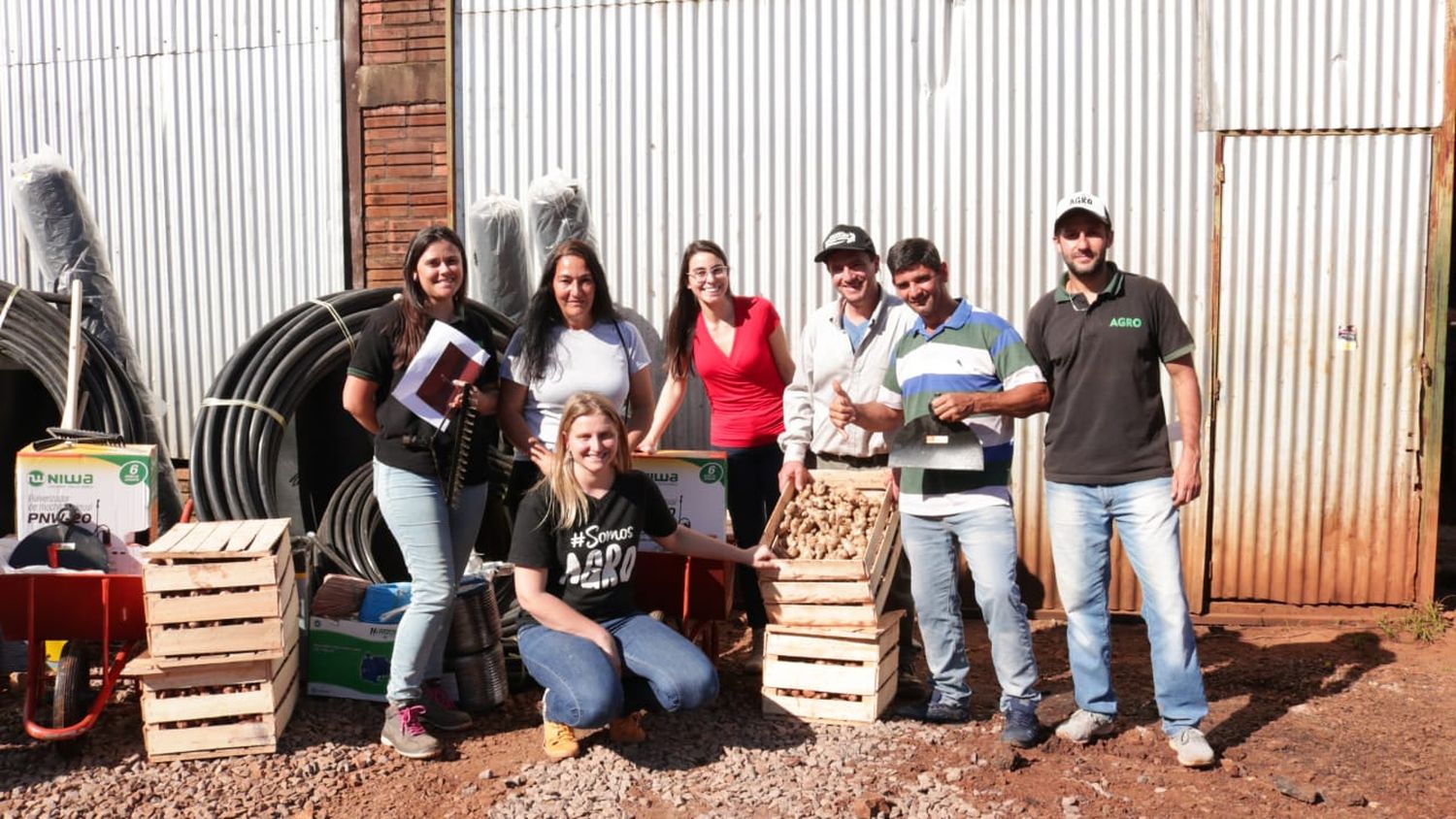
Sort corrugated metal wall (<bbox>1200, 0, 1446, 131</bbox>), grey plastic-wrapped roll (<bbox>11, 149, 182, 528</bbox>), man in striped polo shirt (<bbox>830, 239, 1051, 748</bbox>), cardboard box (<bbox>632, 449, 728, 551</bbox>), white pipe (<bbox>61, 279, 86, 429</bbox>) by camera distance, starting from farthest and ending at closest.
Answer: grey plastic-wrapped roll (<bbox>11, 149, 182, 528</bbox>), corrugated metal wall (<bbox>1200, 0, 1446, 131</bbox>), white pipe (<bbox>61, 279, 86, 429</bbox>), cardboard box (<bbox>632, 449, 728, 551</bbox>), man in striped polo shirt (<bbox>830, 239, 1051, 748</bbox>)

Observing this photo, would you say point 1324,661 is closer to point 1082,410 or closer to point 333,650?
point 1082,410

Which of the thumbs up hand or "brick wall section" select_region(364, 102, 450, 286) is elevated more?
"brick wall section" select_region(364, 102, 450, 286)

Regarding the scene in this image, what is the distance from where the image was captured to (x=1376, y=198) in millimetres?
6582

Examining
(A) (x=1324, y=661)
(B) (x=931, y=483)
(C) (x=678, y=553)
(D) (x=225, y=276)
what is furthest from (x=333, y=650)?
(A) (x=1324, y=661)

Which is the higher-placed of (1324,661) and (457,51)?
(457,51)

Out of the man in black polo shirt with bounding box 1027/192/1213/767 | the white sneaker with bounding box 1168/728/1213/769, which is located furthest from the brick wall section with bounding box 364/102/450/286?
the white sneaker with bounding box 1168/728/1213/769

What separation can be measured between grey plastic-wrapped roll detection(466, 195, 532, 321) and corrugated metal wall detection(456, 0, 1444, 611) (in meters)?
0.13

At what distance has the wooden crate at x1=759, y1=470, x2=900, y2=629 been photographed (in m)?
5.13

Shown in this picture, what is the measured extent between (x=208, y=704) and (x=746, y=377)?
263 cm

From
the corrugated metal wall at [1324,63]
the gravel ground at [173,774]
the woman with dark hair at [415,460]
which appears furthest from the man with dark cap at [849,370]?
the corrugated metal wall at [1324,63]

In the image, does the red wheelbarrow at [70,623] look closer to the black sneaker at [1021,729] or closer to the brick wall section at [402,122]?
the brick wall section at [402,122]

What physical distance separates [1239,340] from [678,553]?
3.43 meters

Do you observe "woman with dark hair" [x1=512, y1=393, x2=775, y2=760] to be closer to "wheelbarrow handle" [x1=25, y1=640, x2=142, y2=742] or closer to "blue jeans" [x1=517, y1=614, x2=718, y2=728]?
"blue jeans" [x1=517, y1=614, x2=718, y2=728]

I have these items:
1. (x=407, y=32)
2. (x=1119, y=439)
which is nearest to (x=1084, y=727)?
(x=1119, y=439)
